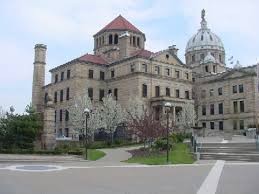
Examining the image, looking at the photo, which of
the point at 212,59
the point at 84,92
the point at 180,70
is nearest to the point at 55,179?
the point at 84,92

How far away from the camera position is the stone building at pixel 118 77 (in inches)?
2758

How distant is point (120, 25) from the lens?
82375mm

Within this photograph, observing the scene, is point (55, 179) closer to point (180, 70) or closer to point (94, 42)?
point (180, 70)

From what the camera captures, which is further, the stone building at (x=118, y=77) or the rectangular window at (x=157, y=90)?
the rectangular window at (x=157, y=90)

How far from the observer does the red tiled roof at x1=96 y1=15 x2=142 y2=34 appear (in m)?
81.6

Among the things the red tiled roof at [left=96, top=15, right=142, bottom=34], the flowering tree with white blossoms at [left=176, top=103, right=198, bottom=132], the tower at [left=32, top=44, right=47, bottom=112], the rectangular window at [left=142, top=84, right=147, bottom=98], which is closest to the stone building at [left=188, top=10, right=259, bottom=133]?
the flowering tree with white blossoms at [left=176, top=103, right=198, bottom=132]

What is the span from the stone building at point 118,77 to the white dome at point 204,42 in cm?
3171

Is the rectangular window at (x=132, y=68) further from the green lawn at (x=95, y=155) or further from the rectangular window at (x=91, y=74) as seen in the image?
the green lawn at (x=95, y=155)

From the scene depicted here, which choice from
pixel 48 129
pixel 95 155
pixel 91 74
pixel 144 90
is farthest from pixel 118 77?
pixel 95 155

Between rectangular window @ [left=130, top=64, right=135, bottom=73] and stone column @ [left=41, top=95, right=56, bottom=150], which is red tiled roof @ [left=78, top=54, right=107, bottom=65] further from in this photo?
stone column @ [left=41, top=95, right=56, bottom=150]

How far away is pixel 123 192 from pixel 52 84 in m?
68.6

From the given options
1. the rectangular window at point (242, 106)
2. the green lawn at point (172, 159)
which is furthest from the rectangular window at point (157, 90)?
the green lawn at point (172, 159)

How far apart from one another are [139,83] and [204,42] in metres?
45.4

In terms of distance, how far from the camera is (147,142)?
142 feet
